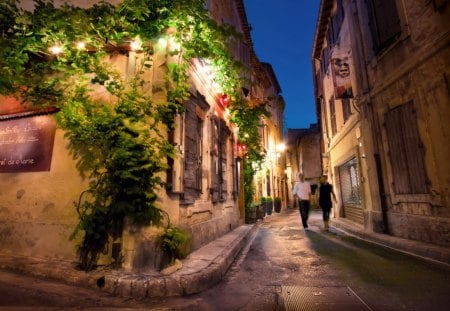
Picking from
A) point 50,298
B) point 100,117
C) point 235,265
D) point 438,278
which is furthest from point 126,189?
point 438,278

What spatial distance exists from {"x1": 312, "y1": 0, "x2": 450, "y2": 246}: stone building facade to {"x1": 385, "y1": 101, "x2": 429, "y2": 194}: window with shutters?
2 cm

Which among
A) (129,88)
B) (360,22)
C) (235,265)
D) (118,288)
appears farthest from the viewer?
(360,22)

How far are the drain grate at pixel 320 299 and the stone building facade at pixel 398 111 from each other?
3324 millimetres

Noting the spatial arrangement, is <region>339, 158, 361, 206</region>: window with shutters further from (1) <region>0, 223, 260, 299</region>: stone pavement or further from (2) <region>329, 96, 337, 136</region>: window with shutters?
(1) <region>0, 223, 260, 299</region>: stone pavement

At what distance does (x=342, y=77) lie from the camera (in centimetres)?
973

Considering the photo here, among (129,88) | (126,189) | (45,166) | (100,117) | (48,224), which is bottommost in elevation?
(48,224)

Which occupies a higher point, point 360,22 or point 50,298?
point 360,22

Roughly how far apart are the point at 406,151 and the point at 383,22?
3.64 meters

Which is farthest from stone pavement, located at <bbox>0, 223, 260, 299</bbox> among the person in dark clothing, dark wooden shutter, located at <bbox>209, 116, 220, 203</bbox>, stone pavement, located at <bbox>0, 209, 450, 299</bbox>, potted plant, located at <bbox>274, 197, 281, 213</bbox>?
potted plant, located at <bbox>274, 197, 281, 213</bbox>

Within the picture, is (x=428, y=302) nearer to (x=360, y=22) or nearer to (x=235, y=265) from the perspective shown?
(x=235, y=265)

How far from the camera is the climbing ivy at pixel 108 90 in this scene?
4.29m

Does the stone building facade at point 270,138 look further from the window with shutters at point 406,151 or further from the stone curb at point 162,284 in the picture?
the stone curb at point 162,284

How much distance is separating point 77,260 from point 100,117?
97.0 inches

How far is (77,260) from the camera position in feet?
15.3
